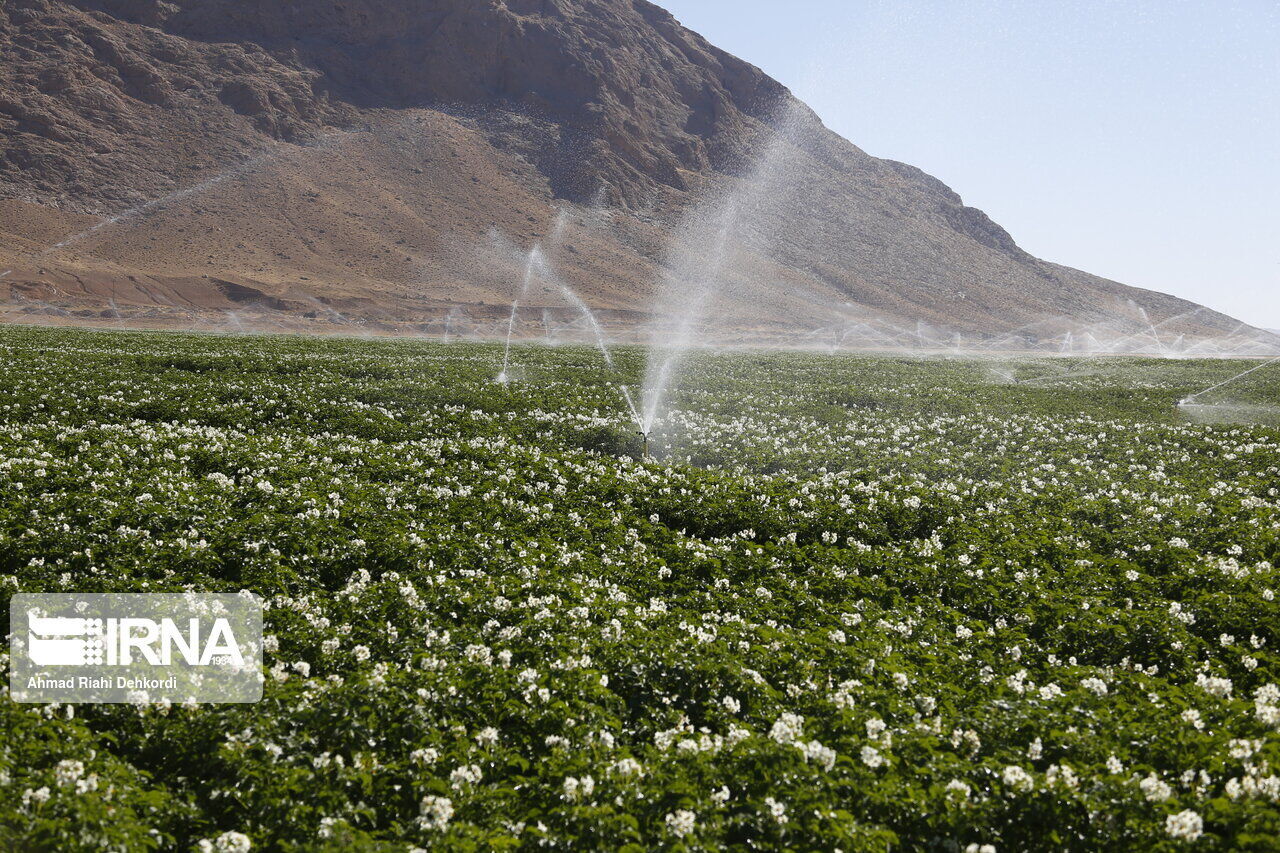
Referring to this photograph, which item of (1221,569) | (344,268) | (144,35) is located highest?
(144,35)

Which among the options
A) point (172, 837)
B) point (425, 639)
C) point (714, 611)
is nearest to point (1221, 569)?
point (714, 611)

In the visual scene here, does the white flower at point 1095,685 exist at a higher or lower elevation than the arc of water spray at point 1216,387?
lower

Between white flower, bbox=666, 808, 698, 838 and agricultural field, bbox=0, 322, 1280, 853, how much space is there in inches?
0.7

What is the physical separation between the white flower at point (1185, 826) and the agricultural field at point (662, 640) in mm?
21

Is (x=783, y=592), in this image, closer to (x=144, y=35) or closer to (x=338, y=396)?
(x=338, y=396)

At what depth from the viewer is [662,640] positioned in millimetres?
7086

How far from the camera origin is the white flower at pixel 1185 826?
4195mm

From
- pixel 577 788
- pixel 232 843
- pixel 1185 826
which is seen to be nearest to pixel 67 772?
pixel 232 843

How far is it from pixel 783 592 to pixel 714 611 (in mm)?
1207

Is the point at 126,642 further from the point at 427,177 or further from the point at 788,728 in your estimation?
the point at 427,177

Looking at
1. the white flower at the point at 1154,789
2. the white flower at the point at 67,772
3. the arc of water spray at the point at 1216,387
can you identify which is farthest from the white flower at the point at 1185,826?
the arc of water spray at the point at 1216,387

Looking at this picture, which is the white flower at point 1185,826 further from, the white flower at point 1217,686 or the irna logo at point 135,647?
the irna logo at point 135,647

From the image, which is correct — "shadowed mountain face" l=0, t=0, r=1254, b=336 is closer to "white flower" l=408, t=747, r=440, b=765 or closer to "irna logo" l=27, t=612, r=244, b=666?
"irna logo" l=27, t=612, r=244, b=666

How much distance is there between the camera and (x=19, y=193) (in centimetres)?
9438
